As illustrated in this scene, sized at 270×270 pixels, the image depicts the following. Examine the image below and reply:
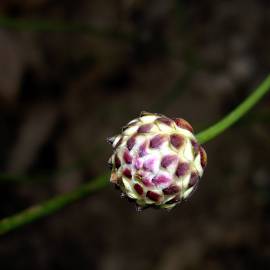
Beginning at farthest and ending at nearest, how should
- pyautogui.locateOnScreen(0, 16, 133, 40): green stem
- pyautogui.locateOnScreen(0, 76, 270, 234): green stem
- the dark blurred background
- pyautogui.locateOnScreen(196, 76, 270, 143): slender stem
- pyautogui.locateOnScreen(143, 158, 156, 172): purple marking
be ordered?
the dark blurred background < pyautogui.locateOnScreen(0, 16, 133, 40): green stem < pyautogui.locateOnScreen(0, 76, 270, 234): green stem < pyautogui.locateOnScreen(196, 76, 270, 143): slender stem < pyautogui.locateOnScreen(143, 158, 156, 172): purple marking

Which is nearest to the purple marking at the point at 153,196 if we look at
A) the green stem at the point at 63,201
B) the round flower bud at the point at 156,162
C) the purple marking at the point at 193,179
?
the round flower bud at the point at 156,162

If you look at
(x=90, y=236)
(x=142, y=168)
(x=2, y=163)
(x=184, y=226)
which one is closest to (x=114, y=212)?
(x=90, y=236)

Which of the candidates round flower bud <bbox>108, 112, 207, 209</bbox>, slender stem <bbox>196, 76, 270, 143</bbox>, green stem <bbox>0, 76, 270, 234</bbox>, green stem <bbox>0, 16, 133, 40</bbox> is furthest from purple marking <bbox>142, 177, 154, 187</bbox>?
green stem <bbox>0, 16, 133, 40</bbox>

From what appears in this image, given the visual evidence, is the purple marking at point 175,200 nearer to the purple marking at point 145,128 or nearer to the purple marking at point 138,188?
the purple marking at point 138,188

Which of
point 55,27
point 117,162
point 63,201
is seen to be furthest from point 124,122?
point 117,162

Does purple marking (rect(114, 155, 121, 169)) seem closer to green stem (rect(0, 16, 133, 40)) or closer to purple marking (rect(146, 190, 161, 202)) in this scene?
purple marking (rect(146, 190, 161, 202))

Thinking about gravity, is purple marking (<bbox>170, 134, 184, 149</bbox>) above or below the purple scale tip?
above

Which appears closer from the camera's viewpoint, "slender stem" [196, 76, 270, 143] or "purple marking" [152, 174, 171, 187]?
"purple marking" [152, 174, 171, 187]
